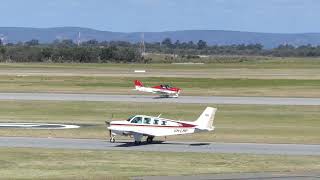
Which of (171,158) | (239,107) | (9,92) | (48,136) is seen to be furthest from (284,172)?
(9,92)

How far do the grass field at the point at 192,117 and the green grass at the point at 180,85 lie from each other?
18.6 metres

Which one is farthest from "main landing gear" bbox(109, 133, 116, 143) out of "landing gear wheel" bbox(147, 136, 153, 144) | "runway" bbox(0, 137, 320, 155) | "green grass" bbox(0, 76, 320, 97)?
"green grass" bbox(0, 76, 320, 97)

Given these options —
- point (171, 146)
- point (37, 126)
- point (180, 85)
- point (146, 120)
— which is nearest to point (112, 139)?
point (146, 120)

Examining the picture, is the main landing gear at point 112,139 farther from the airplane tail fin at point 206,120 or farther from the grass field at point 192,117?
the airplane tail fin at point 206,120

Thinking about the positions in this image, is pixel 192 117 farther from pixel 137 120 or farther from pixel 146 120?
pixel 137 120

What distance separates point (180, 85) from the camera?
109812mm

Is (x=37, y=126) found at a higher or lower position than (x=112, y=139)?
lower

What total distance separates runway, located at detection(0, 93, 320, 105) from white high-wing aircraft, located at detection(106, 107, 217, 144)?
3332 cm

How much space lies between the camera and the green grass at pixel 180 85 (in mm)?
96000

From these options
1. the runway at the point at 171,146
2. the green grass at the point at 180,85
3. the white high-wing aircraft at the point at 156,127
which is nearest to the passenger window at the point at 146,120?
the white high-wing aircraft at the point at 156,127

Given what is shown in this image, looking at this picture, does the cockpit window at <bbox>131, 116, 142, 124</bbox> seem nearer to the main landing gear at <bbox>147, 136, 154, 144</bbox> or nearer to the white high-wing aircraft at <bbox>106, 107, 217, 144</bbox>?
the white high-wing aircraft at <bbox>106, 107, 217, 144</bbox>

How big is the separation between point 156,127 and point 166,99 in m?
37.9

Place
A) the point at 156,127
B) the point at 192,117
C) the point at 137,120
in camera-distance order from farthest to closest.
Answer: the point at 192,117, the point at 137,120, the point at 156,127

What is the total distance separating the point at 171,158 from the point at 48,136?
14.0 m
